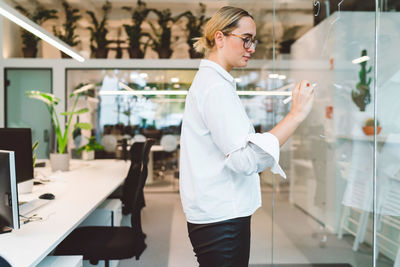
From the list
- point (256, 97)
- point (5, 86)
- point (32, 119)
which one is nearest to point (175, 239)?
point (256, 97)

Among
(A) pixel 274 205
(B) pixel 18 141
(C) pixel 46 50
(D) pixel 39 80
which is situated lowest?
(A) pixel 274 205

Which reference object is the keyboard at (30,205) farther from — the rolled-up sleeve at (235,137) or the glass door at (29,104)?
the glass door at (29,104)

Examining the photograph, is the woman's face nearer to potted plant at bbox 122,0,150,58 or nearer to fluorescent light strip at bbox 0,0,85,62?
fluorescent light strip at bbox 0,0,85,62

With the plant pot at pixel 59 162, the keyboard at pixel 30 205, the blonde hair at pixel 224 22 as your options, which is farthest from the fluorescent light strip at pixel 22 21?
the blonde hair at pixel 224 22

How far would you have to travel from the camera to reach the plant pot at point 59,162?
371 cm

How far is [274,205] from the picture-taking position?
3.25 metres

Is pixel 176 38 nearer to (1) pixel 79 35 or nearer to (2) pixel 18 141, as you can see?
(1) pixel 79 35

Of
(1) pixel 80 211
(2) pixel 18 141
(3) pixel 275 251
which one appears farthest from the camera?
(3) pixel 275 251

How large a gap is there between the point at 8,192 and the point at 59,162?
234 centimetres

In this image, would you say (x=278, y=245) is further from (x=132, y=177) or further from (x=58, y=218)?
(x=58, y=218)

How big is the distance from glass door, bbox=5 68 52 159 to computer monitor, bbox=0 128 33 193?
15.0ft

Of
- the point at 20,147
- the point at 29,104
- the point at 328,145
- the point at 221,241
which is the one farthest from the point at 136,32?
the point at 221,241

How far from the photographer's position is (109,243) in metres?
2.13

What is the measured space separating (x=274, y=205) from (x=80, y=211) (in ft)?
6.28
